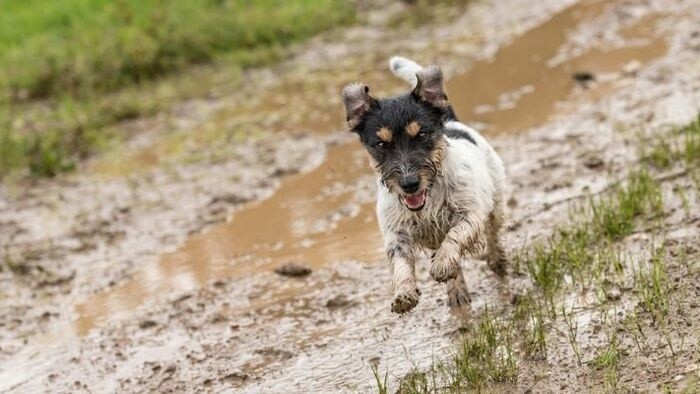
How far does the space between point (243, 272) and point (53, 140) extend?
18.4ft

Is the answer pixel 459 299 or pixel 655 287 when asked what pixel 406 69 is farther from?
pixel 655 287

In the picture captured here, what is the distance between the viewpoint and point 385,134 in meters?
5.68

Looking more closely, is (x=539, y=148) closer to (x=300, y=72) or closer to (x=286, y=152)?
(x=286, y=152)

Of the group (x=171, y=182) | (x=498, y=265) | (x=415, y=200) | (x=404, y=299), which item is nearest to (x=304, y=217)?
(x=171, y=182)

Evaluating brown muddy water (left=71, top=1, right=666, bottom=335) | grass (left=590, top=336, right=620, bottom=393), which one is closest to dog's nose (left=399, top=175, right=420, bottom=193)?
grass (left=590, top=336, right=620, bottom=393)

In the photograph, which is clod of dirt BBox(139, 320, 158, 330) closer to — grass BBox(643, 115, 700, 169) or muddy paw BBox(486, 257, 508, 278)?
muddy paw BBox(486, 257, 508, 278)

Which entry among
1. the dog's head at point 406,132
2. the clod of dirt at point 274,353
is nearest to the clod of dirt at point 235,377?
the clod of dirt at point 274,353

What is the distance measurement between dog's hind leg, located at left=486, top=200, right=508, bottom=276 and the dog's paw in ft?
4.43

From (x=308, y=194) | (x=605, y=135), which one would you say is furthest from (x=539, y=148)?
(x=308, y=194)

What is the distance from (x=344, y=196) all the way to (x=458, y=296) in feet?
10.0

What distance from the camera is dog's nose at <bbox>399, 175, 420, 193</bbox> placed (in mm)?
5551

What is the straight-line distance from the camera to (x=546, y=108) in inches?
420

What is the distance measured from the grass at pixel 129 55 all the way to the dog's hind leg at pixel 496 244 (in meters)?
7.39

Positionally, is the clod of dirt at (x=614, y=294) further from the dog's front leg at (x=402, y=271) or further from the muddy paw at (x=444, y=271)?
the dog's front leg at (x=402, y=271)
